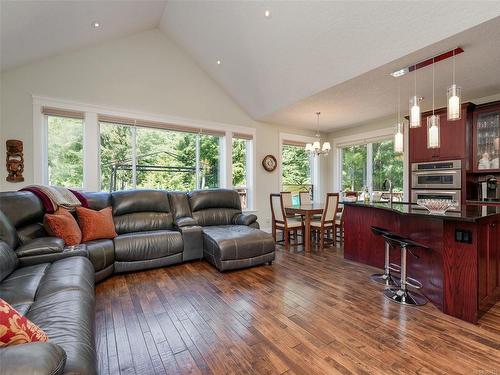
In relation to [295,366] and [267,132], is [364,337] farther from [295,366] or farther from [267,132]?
[267,132]

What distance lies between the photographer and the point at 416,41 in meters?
2.50

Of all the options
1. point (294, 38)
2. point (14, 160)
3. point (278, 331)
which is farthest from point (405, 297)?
point (14, 160)

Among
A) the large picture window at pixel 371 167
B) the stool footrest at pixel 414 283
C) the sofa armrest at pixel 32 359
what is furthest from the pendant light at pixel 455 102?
the sofa armrest at pixel 32 359

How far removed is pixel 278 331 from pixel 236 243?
138 cm

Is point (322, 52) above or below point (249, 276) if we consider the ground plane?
above

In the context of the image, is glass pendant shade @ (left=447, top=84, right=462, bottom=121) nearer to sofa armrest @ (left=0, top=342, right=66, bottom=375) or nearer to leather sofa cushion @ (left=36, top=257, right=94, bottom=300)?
sofa armrest @ (left=0, top=342, right=66, bottom=375)

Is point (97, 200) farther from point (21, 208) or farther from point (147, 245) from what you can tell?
point (147, 245)

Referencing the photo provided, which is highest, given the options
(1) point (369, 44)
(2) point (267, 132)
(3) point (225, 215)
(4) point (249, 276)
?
(1) point (369, 44)

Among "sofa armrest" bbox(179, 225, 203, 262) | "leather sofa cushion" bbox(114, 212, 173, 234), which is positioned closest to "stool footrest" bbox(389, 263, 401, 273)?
"sofa armrest" bbox(179, 225, 203, 262)

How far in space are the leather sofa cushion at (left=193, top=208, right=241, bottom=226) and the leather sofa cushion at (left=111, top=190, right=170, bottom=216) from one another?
0.53 m

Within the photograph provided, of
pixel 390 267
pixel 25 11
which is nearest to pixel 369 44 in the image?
pixel 390 267

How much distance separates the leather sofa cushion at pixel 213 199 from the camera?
4132 mm

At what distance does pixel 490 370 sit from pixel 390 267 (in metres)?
1.50

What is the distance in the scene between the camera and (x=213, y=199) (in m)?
4.25
